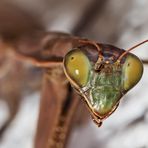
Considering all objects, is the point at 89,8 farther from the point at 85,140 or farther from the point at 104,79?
the point at 104,79

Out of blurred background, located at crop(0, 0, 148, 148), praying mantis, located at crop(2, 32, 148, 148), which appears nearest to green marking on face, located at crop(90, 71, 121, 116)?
praying mantis, located at crop(2, 32, 148, 148)

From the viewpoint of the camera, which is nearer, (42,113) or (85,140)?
(42,113)

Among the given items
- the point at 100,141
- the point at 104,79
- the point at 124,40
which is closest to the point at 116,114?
the point at 100,141

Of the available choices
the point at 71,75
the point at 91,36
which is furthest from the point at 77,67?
the point at 91,36

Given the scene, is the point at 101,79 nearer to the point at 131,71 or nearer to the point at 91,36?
the point at 131,71

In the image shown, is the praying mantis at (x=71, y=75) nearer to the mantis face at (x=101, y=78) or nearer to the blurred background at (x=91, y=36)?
the mantis face at (x=101, y=78)

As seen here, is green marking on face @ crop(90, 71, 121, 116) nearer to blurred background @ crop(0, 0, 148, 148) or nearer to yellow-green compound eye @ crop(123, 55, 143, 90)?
yellow-green compound eye @ crop(123, 55, 143, 90)
